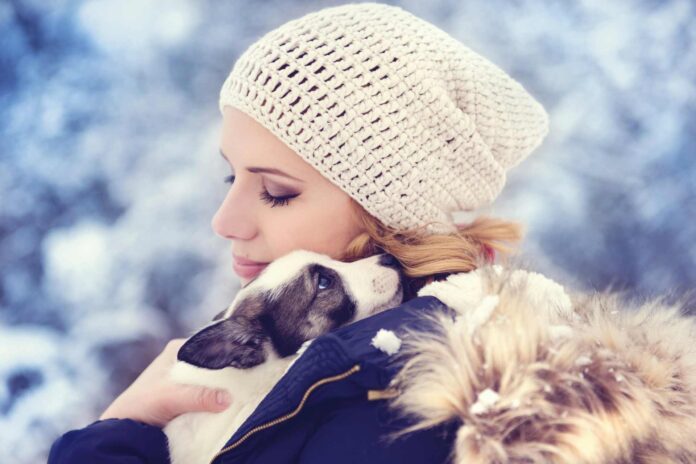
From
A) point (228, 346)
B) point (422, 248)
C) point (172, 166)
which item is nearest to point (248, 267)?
point (228, 346)

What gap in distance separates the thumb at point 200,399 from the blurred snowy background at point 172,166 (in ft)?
2.96

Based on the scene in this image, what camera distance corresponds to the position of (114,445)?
4.17ft

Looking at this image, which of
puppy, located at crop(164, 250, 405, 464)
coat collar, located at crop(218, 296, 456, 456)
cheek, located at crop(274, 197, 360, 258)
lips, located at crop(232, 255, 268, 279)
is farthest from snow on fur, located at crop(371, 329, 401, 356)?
lips, located at crop(232, 255, 268, 279)

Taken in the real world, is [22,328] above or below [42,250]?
below

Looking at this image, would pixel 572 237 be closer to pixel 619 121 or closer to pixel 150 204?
pixel 619 121

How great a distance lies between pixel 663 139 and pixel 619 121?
0.53 ft

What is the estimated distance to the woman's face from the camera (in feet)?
4.88

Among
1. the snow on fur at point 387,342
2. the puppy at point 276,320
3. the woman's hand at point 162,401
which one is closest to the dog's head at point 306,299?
the puppy at point 276,320

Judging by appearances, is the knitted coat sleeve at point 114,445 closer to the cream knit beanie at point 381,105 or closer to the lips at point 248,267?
the lips at point 248,267

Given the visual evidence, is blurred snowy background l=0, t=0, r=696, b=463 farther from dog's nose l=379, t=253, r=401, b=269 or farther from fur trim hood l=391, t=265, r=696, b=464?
fur trim hood l=391, t=265, r=696, b=464

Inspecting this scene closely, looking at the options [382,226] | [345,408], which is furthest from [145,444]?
[382,226]

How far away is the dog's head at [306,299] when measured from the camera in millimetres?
1449

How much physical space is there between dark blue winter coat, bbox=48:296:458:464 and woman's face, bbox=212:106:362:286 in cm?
45

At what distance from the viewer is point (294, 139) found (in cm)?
143
